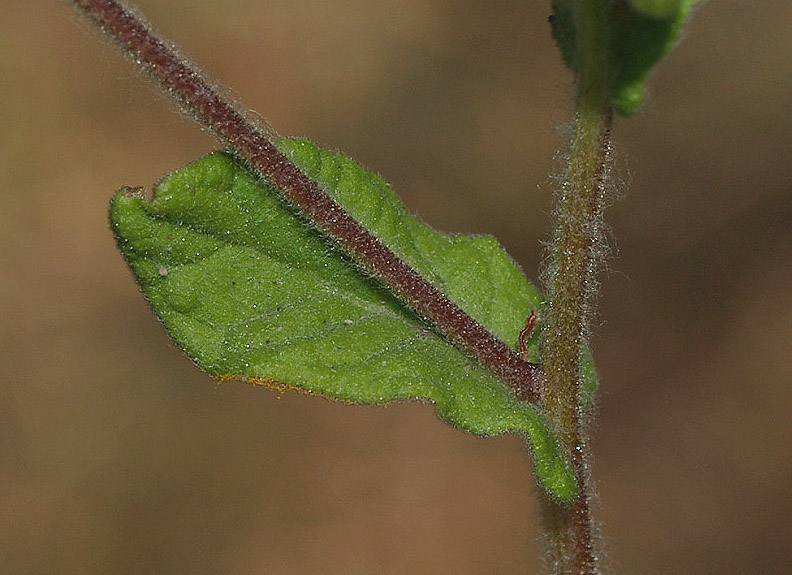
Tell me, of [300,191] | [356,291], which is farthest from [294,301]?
[300,191]

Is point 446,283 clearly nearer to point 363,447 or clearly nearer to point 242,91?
point 363,447

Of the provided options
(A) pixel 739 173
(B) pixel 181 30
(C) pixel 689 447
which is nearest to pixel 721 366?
(C) pixel 689 447

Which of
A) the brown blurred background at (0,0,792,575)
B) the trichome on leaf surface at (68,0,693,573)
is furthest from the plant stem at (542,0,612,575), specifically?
the brown blurred background at (0,0,792,575)

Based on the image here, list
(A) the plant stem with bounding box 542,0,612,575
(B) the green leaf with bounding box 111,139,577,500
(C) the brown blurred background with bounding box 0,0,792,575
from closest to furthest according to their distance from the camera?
(A) the plant stem with bounding box 542,0,612,575, (B) the green leaf with bounding box 111,139,577,500, (C) the brown blurred background with bounding box 0,0,792,575

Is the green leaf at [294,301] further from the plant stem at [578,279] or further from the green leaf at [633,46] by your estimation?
the green leaf at [633,46]

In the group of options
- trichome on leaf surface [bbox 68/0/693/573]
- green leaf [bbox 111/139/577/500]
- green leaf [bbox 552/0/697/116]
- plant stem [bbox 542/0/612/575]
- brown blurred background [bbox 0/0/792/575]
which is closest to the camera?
green leaf [bbox 552/0/697/116]

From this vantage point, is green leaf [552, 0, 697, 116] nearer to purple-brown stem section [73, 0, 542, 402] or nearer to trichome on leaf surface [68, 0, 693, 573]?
trichome on leaf surface [68, 0, 693, 573]
